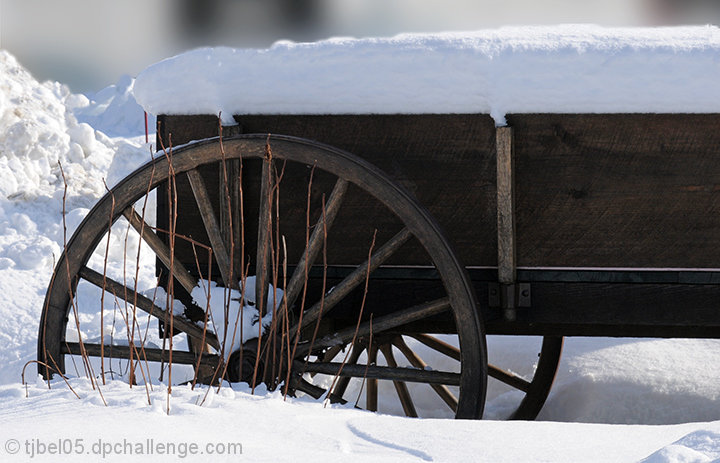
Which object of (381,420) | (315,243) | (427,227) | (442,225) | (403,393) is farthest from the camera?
(403,393)

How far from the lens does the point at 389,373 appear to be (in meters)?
2.50

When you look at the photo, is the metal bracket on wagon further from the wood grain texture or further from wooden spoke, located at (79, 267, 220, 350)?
wooden spoke, located at (79, 267, 220, 350)

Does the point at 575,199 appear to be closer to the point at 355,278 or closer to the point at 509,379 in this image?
the point at 355,278

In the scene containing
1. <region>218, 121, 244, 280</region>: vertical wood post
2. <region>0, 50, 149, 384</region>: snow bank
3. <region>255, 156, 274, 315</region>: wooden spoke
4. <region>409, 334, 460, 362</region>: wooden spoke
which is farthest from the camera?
<region>0, 50, 149, 384</region>: snow bank

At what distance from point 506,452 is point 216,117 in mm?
1440

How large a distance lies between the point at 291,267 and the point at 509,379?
1550 mm

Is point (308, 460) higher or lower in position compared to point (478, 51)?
lower

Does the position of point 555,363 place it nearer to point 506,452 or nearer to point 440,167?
point 440,167

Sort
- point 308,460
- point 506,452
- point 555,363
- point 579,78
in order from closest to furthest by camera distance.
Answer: point 308,460
point 506,452
point 579,78
point 555,363

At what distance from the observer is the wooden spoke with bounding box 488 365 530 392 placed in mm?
3773

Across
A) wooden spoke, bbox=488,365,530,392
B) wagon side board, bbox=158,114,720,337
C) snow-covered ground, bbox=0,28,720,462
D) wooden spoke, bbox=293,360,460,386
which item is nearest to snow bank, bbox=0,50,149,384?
snow-covered ground, bbox=0,28,720,462

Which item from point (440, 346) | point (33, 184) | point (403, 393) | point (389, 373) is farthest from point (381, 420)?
point (33, 184)

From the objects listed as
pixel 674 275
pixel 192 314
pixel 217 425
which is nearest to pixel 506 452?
pixel 217 425

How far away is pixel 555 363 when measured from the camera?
12.2 ft
